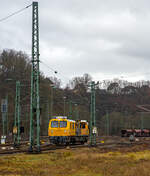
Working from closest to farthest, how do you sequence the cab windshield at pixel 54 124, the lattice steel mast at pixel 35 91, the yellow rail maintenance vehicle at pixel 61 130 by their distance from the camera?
the lattice steel mast at pixel 35 91, the yellow rail maintenance vehicle at pixel 61 130, the cab windshield at pixel 54 124

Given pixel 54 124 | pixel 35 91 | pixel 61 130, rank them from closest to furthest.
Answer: pixel 35 91, pixel 61 130, pixel 54 124

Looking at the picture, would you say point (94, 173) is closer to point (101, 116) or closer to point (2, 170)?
point (2, 170)

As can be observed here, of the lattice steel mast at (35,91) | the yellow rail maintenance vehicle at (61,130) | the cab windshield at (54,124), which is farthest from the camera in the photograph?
the cab windshield at (54,124)

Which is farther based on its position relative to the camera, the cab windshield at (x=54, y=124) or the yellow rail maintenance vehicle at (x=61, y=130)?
the cab windshield at (x=54, y=124)

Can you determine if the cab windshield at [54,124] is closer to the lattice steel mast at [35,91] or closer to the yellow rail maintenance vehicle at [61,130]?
the yellow rail maintenance vehicle at [61,130]

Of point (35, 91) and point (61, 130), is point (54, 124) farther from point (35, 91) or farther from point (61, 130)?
point (35, 91)

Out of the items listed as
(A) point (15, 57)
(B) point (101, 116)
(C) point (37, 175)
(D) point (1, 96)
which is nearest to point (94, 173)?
(C) point (37, 175)

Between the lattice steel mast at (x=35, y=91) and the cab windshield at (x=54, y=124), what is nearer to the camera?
the lattice steel mast at (x=35, y=91)

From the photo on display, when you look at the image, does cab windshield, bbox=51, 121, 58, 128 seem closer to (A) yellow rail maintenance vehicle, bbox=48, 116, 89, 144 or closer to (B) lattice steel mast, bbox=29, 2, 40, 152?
(A) yellow rail maintenance vehicle, bbox=48, 116, 89, 144

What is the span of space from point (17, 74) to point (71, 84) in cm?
1910

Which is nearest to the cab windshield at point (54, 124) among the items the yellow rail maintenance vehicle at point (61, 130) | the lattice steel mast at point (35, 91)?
the yellow rail maintenance vehicle at point (61, 130)

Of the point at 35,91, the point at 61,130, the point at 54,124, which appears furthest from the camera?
the point at 54,124

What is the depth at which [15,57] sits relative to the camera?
101 metres

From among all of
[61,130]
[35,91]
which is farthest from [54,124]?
[35,91]
